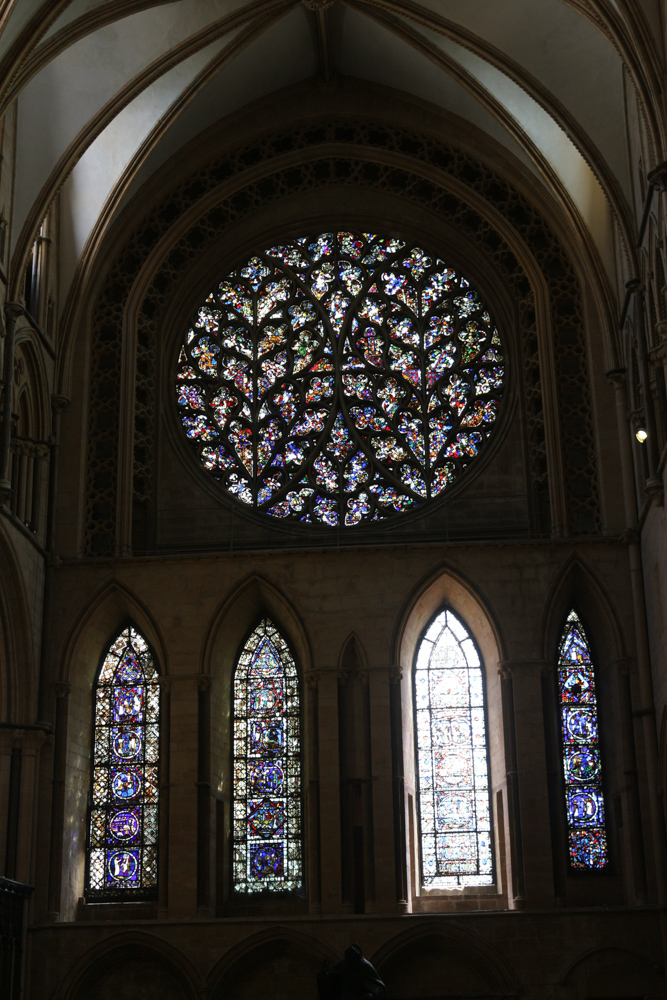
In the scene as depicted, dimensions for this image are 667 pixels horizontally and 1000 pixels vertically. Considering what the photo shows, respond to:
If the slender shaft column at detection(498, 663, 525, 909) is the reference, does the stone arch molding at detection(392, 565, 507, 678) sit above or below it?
above

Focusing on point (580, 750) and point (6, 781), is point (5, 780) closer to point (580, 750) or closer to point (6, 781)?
point (6, 781)

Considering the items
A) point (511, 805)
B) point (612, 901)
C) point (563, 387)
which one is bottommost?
point (612, 901)

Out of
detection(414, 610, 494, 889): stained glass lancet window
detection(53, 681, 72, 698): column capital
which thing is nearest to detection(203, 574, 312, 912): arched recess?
detection(414, 610, 494, 889): stained glass lancet window

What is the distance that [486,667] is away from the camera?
15.3 metres

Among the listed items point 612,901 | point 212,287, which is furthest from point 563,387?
point 612,901

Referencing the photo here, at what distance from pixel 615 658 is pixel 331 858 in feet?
11.9

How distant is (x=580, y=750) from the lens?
1479cm

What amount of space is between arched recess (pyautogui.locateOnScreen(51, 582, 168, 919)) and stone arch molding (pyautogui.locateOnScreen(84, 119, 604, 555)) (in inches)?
29.9

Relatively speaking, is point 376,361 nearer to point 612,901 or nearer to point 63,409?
point 63,409

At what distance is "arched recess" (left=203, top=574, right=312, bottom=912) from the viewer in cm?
1472

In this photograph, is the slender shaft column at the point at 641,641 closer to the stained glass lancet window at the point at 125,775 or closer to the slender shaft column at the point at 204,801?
the slender shaft column at the point at 204,801

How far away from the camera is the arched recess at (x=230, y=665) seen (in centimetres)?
1472

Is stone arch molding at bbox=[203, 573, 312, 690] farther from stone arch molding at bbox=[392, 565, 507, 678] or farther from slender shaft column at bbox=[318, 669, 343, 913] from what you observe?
stone arch molding at bbox=[392, 565, 507, 678]

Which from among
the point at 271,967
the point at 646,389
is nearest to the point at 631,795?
the point at 271,967
